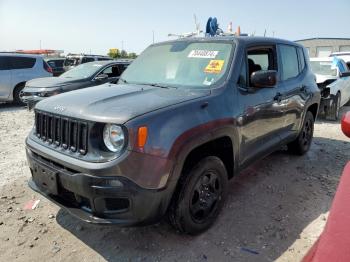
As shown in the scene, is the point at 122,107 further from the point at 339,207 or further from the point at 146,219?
the point at 339,207

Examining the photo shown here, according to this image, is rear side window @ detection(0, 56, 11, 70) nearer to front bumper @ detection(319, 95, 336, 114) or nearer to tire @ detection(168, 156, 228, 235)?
front bumper @ detection(319, 95, 336, 114)

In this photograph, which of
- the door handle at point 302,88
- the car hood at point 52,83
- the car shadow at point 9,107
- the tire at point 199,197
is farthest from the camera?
the car shadow at point 9,107

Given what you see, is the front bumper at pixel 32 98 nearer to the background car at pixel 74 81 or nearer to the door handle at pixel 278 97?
the background car at pixel 74 81

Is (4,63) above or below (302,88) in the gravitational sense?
above

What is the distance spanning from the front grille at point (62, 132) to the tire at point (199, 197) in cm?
92

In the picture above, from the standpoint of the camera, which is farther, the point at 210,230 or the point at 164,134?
the point at 210,230

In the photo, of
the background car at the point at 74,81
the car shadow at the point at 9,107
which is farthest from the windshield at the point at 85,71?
the car shadow at the point at 9,107

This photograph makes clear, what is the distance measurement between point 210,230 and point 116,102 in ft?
5.12

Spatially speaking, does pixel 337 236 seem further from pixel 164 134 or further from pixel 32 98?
pixel 32 98

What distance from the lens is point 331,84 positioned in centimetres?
858

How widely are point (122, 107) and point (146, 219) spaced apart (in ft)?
3.00

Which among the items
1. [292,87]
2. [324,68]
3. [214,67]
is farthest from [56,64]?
[214,67]

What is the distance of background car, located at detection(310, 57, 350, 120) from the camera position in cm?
845

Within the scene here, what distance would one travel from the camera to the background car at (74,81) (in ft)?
28.0
